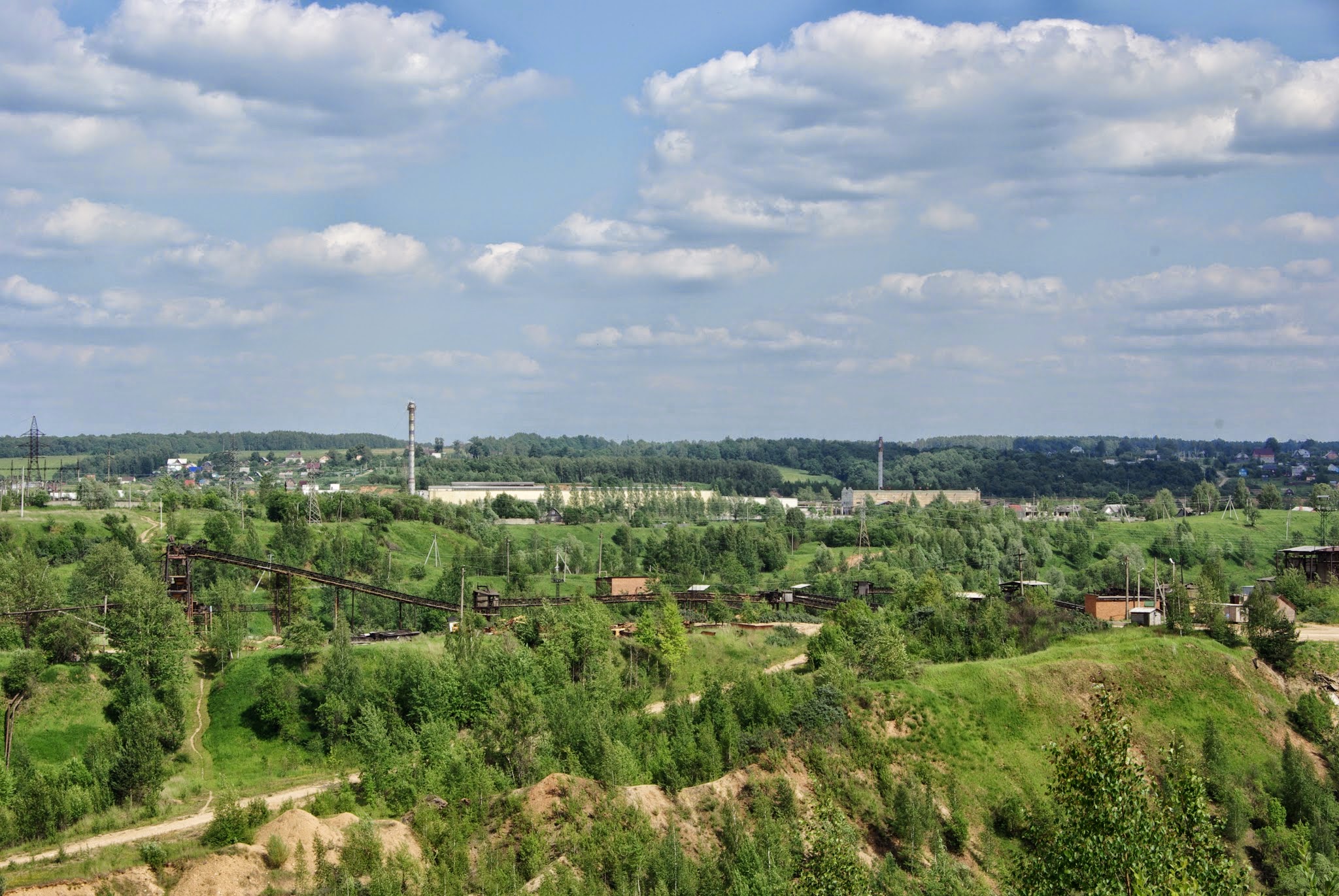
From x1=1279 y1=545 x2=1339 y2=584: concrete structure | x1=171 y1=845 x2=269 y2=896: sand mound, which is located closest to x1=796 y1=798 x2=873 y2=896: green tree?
x1=171 y1=845 x2=269 y2=896: sand mound

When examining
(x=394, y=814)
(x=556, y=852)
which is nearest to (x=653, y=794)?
(x=556, y=852)

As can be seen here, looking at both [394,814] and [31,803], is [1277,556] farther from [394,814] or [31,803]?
[31,803]

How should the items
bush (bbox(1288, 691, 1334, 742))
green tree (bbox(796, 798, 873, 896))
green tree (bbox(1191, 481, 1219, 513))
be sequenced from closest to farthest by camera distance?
green tree (bbox(796, 798, 873, 896)) → bush (bbox(1288, 691, 1334, 742)) → green tree (bbox(1191, 481, 1219, 513))

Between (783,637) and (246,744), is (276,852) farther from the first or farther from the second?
(783,637)

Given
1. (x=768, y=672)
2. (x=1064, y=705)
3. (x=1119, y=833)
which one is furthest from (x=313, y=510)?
(x=1119, y=833)

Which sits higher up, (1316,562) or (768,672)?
(1316,562)

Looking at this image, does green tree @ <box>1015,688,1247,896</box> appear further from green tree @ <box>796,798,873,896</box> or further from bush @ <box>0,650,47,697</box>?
bush @ <box>0,650,47,697</box>
